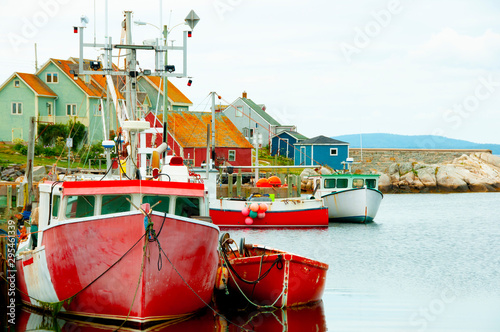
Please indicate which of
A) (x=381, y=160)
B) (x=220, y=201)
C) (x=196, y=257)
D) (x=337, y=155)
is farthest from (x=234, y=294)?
(x=381, y=160)

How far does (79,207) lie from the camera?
44.8 ft

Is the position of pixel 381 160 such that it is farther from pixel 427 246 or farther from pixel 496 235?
pixel 427 246

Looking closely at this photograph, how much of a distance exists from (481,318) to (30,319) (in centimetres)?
955

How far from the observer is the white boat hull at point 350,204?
120 feet

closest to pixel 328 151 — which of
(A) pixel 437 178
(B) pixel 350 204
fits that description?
(A) pixel 437 178

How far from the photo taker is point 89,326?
13336mm

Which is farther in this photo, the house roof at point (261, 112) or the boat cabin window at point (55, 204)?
the house roof at point (261, 112)

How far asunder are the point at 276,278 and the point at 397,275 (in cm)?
719

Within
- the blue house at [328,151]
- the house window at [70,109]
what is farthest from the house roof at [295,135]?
the house window at [70,109]

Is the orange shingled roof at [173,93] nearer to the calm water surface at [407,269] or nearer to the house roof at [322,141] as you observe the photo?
the house roof at [322,141]

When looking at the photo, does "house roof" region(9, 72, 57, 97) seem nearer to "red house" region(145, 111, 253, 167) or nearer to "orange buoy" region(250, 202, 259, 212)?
"red house" region(145, 111, 253, 167)

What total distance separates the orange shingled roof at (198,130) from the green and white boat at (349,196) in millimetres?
20859

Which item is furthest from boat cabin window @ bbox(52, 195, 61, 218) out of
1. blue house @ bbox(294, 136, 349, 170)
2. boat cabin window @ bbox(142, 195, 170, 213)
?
blue house @ bbox(294, 136, 349, 170)

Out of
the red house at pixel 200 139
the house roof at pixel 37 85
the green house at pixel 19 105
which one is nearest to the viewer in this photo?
the red house at pixel 200 139
